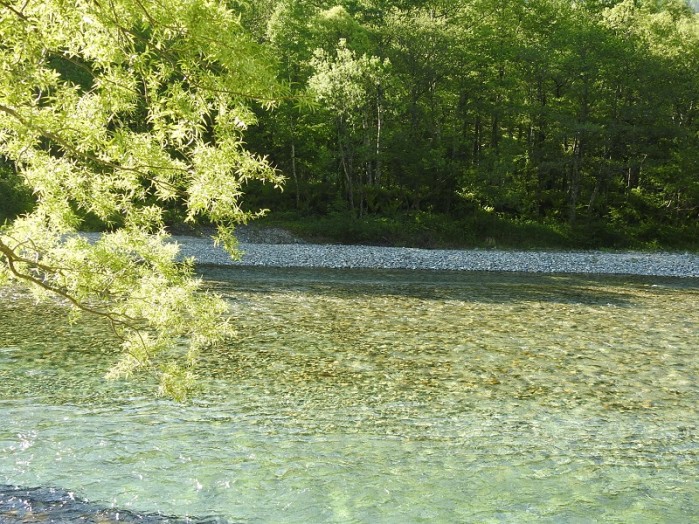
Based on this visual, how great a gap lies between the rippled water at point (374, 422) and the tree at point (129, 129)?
1.46m

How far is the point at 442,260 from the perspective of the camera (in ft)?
93.8

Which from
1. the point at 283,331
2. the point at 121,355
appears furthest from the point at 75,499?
the point at 283,331

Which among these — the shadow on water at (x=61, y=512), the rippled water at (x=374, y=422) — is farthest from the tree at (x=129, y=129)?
the rippled water at (x=374, y=422)

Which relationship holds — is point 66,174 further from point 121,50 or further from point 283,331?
point 283,331

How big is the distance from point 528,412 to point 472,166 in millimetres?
29930

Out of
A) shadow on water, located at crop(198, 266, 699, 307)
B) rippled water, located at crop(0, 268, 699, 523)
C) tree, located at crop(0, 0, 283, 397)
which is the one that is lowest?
rippled water, located at crop(0, 268, 699, 523)

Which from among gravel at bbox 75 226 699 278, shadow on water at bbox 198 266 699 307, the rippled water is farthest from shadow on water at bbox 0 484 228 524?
gravel at bbox 75 226 699 278

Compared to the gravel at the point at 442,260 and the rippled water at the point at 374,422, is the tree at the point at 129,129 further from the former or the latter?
the gravel at the point at 442,260

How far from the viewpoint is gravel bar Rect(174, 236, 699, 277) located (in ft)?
88.9

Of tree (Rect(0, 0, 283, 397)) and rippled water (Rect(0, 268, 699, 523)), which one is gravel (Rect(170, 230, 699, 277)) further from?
tree (Rect(0, 0, 283, 397))

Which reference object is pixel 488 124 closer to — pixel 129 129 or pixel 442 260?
pixel 442 260

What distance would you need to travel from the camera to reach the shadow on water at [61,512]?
576 centimetres

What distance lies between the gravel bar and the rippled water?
11237 millimetres

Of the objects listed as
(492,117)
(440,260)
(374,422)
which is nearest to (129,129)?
(374,422)
